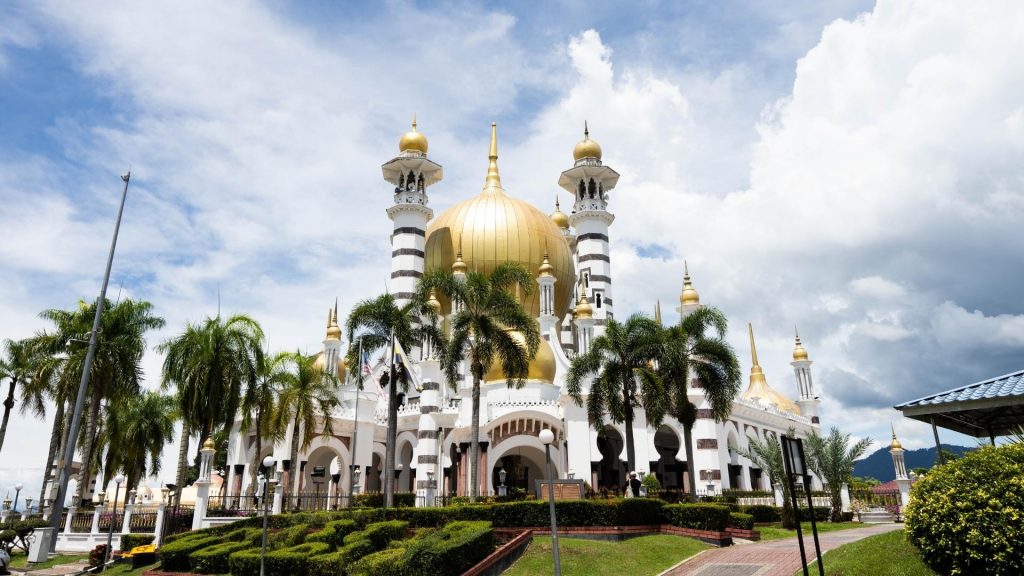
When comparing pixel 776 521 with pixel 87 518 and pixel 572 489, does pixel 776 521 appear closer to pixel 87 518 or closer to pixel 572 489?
pixel 572 489

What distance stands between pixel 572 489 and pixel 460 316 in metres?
8.86

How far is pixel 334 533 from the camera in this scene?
75.4 feet

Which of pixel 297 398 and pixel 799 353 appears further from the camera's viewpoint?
pixel 799 353

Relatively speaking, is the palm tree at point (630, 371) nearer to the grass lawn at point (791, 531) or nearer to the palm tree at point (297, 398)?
the grass lawn at point (791, 531)

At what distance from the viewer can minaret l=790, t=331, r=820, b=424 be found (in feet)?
199

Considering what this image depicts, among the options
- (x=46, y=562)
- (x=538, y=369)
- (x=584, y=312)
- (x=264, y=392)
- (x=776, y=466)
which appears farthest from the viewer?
(x=584, y=312)

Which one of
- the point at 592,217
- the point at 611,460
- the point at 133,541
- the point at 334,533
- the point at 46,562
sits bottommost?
the point at 46,562

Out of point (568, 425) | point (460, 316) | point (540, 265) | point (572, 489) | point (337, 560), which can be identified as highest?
point (540, 265)

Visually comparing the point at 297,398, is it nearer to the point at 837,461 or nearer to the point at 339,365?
the point at 339,365

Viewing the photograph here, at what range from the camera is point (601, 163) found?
6006cm

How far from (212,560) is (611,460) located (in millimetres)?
26072

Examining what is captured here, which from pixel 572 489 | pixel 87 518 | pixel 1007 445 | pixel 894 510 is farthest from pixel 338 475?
pixel 1007 445

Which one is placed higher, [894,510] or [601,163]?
[601,163]

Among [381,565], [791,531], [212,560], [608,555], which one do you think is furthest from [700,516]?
[212,560]
